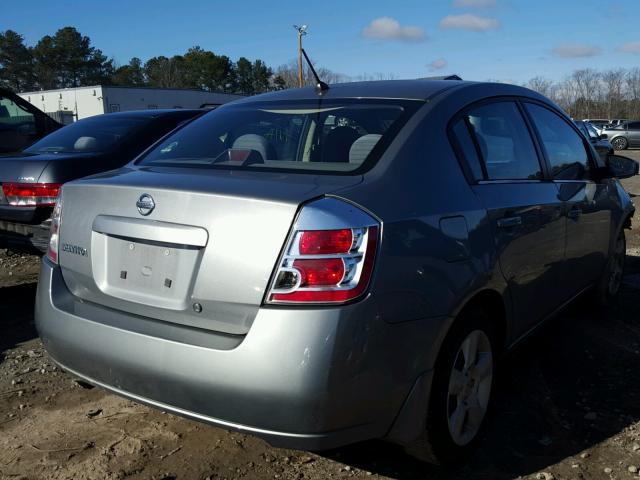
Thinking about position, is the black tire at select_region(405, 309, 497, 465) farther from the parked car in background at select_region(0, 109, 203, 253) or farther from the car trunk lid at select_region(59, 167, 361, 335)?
the parked car in background at select_region(0, 109, 203, 253)

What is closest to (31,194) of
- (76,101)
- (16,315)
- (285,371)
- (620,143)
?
(16,315)

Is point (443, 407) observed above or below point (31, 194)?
below

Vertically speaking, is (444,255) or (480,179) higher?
(480,179)

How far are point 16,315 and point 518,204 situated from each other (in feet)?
13.1

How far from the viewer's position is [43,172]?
16.4ft

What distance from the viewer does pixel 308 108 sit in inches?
126

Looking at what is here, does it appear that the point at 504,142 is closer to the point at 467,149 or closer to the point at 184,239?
the point at 467,149

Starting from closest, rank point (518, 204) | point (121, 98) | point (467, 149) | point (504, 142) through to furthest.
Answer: point (467, 149)
point (518, 204)
point (504, 142)
point (121, 98)

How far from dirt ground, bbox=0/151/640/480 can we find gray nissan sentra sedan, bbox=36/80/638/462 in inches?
11.2

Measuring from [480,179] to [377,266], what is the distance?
3.27 feet

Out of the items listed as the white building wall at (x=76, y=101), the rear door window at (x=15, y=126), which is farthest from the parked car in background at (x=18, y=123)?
the white building wall at (x=76, y=101)

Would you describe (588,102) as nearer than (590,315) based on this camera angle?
No

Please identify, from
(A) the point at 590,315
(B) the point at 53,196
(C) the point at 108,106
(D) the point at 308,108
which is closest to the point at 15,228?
(B) the point at 53,196

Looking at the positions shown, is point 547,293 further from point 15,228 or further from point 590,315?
point 15,228
